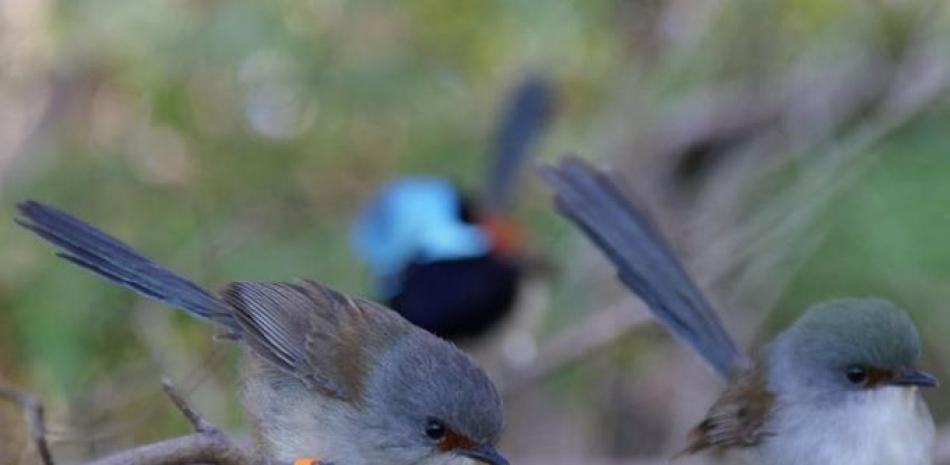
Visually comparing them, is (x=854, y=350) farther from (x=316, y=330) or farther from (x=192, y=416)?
(x=192, y=416)

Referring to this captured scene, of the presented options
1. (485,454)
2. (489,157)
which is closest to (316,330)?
(485,454)

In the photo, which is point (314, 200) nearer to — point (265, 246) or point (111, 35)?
Result: point (265, 246)

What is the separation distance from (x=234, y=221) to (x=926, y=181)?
2.96 metres

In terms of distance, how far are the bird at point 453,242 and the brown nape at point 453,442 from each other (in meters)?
3.75

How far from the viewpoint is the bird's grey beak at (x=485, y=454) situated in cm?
355

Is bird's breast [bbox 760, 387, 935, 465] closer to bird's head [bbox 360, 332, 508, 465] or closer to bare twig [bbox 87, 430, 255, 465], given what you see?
bird's head [bbox 360, 332, 508, 465]

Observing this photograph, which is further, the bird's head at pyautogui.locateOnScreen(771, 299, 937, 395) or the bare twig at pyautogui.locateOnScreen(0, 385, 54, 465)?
the bird's head at pyautogui.locateOnScreen(771, 299, 937, 395)

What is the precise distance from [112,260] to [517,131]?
4619 mm

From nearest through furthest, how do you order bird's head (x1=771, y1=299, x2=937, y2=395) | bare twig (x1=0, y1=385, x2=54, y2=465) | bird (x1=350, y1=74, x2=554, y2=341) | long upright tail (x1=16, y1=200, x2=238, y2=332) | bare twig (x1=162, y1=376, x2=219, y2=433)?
bare twig (x1=0, y1=385, x2=54, y2=465) < bare twig (x1=162, y1=376, x2=219, y2=433) < long upright tail (x1=16, y1=200, x2=238, y2=332) < bird's head (x1=771, y1=299, x2=937, y2=395) < bird (x1=350, y1=74, x2=554, y2=341)

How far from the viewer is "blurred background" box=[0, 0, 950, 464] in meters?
6.27

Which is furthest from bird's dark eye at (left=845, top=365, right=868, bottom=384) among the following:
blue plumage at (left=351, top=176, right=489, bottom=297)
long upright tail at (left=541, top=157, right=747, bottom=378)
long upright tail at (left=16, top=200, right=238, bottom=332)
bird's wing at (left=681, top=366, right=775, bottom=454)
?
blue plumage at (left=351, top=176, right=489, bottom=297)

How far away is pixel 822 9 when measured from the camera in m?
6.97

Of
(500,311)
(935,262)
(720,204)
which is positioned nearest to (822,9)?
(720,204)

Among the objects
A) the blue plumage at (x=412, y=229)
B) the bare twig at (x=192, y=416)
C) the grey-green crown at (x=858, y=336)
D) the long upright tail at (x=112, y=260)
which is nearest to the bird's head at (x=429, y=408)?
the long upright tail at (x=112, y=260)
